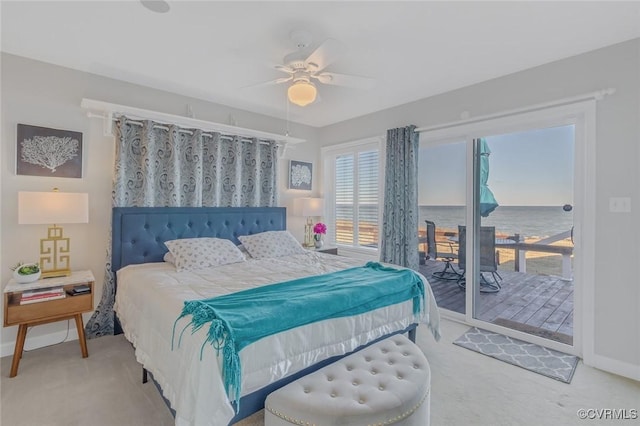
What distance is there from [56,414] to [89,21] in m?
2.69

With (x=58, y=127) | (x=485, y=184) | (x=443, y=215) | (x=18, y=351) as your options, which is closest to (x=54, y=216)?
(x=58, y=127)

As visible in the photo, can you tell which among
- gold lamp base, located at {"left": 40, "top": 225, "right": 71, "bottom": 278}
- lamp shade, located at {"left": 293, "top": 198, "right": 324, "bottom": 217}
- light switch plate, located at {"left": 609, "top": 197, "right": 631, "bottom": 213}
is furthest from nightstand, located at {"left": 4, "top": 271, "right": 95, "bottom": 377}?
light switch plate, located at {"left": 609, "top": 197, "right": 631, "bottom": 213}

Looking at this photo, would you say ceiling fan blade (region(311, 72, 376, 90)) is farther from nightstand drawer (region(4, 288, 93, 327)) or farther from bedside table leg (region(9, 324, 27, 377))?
bedside table leg (region(9, 324, 27, 377))

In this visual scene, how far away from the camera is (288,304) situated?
1702 mm

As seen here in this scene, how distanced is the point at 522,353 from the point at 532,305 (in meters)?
0.63

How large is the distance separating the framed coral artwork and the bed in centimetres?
60

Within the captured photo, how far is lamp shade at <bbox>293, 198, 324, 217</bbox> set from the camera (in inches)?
A: 175

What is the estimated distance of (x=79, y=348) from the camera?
109 inches

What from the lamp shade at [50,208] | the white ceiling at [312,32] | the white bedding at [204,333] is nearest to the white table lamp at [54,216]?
the lamp shade at [50,208]

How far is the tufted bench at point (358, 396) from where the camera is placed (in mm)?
1342

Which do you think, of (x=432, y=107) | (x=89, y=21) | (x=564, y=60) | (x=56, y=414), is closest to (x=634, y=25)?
(x=564, y=60)

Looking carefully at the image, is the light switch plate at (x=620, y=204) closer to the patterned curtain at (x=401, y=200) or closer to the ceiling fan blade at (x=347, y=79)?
the patterned curtain at (x=401, y=200)

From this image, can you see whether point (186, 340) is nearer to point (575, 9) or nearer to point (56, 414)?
point (56, 414)

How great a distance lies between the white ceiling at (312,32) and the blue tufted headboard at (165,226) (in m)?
1.42
